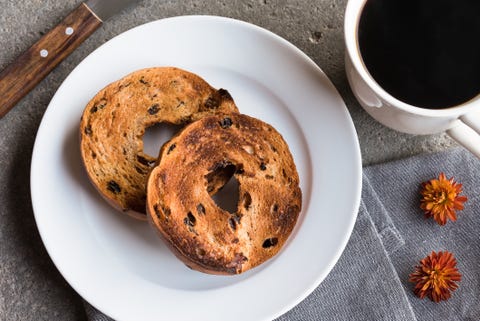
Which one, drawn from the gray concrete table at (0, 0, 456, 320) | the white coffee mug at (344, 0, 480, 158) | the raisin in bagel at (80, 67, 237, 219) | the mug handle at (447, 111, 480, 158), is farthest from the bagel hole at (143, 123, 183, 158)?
the mug handle at (447, 111, 480, 158)

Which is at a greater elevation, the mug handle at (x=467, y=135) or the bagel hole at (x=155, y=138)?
the bagel hole at (x=155, y=138)

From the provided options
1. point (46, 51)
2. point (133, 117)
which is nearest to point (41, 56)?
point (46, 51)

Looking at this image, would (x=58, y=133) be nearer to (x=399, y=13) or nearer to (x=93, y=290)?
(x=93, y=290)

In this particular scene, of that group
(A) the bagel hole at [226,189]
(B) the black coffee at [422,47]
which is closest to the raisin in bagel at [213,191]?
(A) the bagel hole at [226,189]

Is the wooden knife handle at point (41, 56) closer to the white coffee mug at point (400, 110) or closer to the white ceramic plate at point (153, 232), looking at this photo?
the white ceramic plate at point (153, 232)

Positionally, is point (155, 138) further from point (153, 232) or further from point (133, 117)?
point (153, 232)

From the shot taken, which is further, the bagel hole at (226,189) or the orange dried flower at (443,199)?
the orange dried flower at (443,199)
